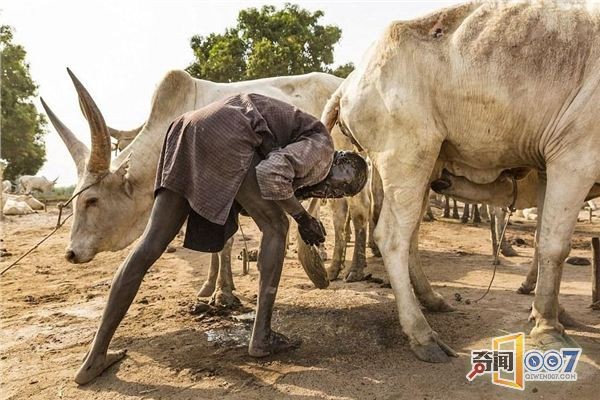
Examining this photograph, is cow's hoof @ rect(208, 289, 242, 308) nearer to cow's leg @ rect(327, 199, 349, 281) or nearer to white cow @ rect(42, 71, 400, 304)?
white cow @ rect(42, 71, 400, 304)

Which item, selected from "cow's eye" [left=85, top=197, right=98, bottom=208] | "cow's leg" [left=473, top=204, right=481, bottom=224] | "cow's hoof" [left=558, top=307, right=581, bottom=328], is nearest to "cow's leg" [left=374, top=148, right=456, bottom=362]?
"cow's hoof" [left=558, top=307, right=581, bottom=328]

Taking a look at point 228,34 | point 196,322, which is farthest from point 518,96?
point 228,34

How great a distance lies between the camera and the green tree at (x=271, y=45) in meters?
20.0

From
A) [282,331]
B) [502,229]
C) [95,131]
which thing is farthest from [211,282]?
[502,229]

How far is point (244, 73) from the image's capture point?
20.6m

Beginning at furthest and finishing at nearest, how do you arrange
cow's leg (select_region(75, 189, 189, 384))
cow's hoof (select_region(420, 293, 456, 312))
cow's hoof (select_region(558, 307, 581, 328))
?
1. cow's hoof (select_region(420, 293, 456, 312))
2. cow's hoof (select_region(558, 307, 581, 328))
3. cow's leg (select_region(75, 189, 189, 384))

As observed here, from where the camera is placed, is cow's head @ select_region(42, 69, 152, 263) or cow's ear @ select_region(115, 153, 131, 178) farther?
cow's ear @ select_region(115, 153, 131, 178)

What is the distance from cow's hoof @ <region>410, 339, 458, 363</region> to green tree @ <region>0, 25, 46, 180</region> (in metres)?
25.0

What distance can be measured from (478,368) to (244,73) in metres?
18.9

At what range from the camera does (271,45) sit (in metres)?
19.6

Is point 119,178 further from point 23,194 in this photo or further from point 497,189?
point 23,194

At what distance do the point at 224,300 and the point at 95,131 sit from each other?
1.93 m

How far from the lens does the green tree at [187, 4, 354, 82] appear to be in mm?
20000

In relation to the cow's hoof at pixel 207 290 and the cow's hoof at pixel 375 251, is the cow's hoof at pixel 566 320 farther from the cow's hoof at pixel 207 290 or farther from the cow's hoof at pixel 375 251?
the cow's hoof at pixel 375 251
